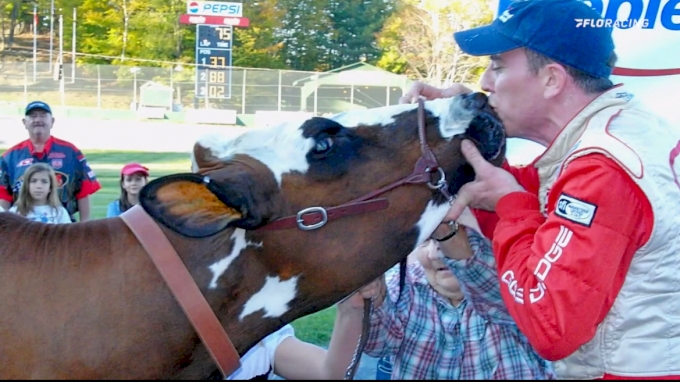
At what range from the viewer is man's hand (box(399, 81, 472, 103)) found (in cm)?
314

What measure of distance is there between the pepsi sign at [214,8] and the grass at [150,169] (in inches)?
354

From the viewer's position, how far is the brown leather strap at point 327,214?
96.9 inches

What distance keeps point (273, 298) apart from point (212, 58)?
2837cm

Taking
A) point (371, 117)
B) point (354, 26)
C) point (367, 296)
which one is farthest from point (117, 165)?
point (354, 26)

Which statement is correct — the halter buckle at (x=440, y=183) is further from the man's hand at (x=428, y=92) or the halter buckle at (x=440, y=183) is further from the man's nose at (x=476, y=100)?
the man's hand at (x=428, y=92)

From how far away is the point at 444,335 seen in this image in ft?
11.5

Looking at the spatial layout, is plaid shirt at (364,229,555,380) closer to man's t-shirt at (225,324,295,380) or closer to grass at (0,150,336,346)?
man's t-shirt at (225,324,295,380)

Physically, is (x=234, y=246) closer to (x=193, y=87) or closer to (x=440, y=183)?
(x=440, y=183)

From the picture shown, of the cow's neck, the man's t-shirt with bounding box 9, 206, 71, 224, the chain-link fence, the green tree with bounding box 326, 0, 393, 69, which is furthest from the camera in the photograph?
the green tree with bounding box 326, 0, 393, 69

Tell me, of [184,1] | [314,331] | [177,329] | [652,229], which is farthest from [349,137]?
[184,1]

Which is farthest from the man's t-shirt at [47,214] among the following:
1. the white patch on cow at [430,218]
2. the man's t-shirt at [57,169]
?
the white patch on cow at [430,218]

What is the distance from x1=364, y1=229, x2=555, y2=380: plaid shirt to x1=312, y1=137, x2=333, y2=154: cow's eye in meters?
1.07

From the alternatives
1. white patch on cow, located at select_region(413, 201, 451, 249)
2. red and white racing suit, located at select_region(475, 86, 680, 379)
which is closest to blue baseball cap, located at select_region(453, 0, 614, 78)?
red and white racing suit, located at select_region(475, 86, 680, 379)

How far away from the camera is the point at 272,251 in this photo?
2473mm
